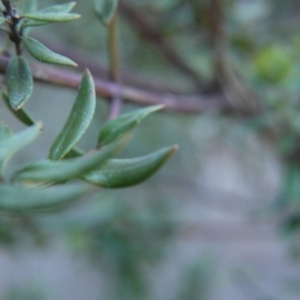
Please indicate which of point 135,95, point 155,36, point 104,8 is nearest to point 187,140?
point 155,36

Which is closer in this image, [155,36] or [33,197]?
[33,197]

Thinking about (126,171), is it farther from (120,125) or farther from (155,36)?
(155,36)

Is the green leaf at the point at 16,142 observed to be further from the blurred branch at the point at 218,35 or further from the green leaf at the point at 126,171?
the blurred branch at the point at 218,35

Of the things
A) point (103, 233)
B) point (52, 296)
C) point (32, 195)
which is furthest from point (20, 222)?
point (32, 195)

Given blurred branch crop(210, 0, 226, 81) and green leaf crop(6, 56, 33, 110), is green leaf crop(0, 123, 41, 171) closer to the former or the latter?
green leaf crop(6, 56, 33, 110)

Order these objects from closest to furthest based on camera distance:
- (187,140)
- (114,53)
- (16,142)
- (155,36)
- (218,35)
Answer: (16,142), (114,53), (218,35), (155,36), (187,140)

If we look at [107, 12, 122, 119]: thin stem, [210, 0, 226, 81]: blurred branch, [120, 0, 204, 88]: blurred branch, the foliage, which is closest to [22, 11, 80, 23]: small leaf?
the foliage
